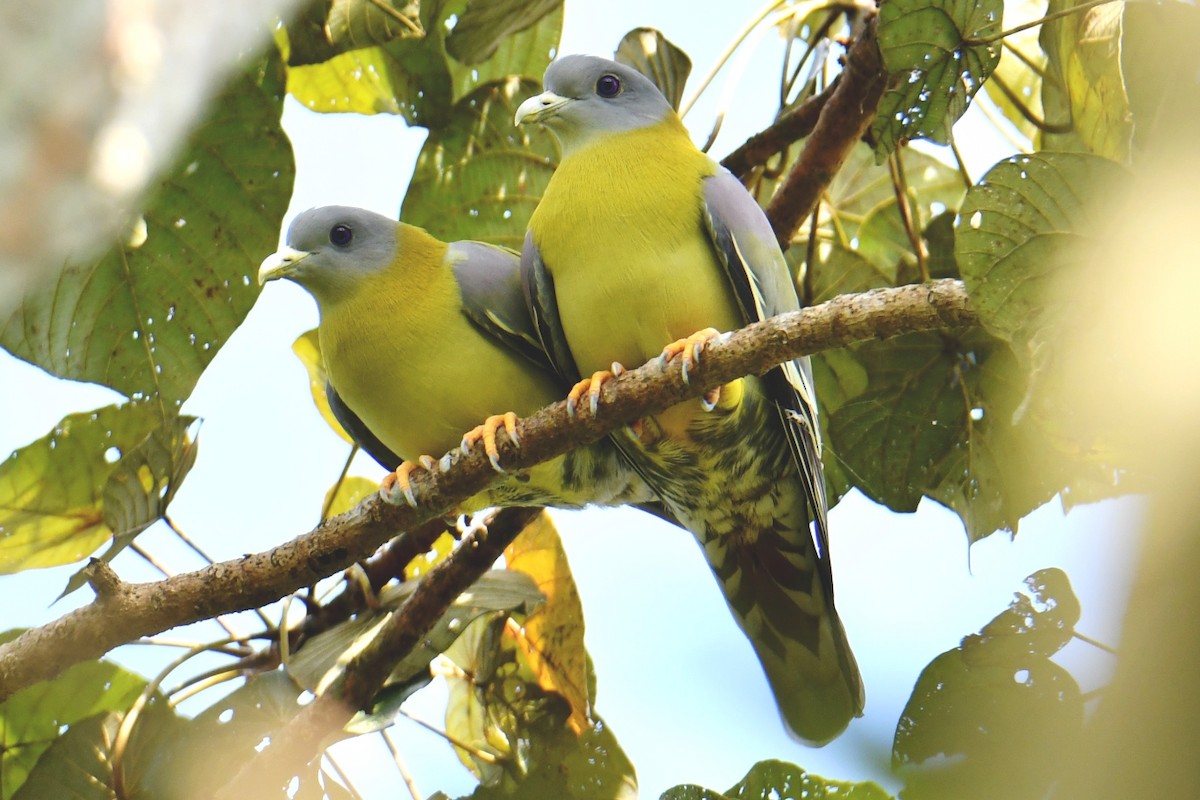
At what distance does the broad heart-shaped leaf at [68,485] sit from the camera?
3.18m

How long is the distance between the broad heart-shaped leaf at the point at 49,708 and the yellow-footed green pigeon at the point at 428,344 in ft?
3.23

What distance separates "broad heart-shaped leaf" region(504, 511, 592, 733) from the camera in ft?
11.2

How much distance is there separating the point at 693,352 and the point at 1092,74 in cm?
147

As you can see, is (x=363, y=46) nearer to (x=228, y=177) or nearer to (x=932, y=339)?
(x=228, y=177)

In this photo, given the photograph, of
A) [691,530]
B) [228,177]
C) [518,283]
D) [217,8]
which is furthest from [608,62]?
[217,8]

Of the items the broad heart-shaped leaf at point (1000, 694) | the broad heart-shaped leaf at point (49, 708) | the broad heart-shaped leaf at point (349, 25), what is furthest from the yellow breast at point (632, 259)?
the broad heart-shaped leaf at point (49, 708)

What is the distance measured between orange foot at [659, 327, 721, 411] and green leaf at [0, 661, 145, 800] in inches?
71.0

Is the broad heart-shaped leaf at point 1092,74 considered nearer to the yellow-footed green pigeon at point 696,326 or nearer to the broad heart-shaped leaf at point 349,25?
the yellow-footed green pigeon at point 696,326

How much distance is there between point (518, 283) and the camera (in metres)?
3.20

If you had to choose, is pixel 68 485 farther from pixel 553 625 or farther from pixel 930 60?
pixel 930 60

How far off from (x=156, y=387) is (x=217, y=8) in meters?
2.40

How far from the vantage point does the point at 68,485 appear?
3.23m

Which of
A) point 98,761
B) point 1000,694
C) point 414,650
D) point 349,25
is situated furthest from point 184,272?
point 1000,694

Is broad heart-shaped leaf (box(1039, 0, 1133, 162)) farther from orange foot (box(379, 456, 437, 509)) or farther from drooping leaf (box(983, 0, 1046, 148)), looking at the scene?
orange foot (box(379, 456, 437, 509))
